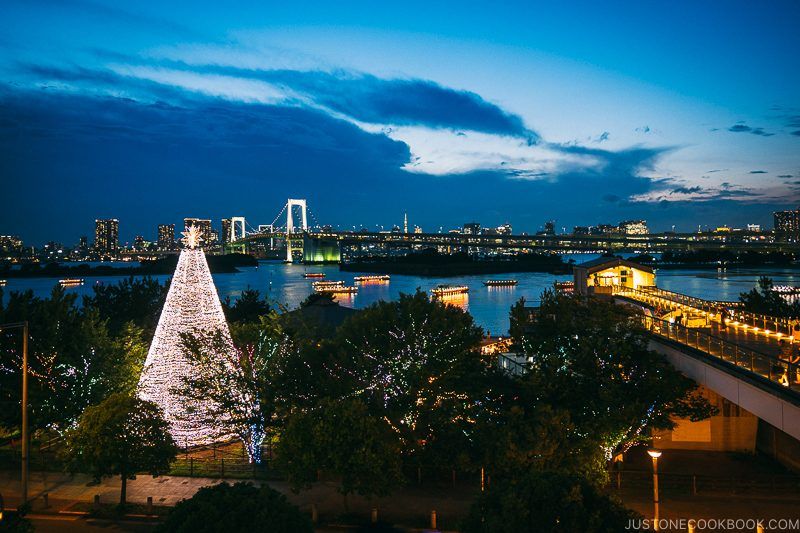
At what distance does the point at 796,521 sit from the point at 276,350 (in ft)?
27.5

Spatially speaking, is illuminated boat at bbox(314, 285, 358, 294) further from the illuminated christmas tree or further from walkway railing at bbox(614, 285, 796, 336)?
the illuminated christmas tree

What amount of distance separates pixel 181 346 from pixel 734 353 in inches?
349

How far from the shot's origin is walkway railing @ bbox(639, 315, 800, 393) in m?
7.05

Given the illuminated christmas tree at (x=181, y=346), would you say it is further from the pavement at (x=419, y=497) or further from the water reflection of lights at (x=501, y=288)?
the water reflection of lights at (x=501, y=288)

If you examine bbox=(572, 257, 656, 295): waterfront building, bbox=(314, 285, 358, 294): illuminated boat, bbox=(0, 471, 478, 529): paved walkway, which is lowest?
bbox=(0, 471, 478, 529): paved walkway

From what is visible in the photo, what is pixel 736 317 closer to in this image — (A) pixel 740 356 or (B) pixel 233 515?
(A) pixel 740 356

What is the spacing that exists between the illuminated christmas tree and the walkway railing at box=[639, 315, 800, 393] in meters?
7.81

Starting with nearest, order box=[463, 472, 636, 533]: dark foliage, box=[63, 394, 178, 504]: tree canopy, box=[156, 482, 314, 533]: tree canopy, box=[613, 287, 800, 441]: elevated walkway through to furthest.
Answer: box=[463, 472, 636, 533]: dark foliage < box=[156, 482, 314, 533]: tree canopy < box=[613, 287, 800, 441]: elevated walkway < box=[63, 394, 178, 504]: tree canopy

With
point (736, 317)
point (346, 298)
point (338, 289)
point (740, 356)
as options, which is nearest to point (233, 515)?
point (740, 356)

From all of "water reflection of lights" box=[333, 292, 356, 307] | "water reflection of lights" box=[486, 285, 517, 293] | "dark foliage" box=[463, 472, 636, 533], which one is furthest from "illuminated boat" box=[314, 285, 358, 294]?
"dark foliage" box=[463, 472, 636, 533]

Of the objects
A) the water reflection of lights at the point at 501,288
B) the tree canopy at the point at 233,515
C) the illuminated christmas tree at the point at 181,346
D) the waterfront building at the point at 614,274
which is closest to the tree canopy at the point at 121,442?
the illuminated christmas tree at the point at 181,346

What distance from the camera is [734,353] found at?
846 cm

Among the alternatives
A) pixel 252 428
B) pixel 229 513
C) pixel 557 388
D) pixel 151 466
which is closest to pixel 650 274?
pixel 557 388

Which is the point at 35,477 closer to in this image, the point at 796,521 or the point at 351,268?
the point at 796,521
